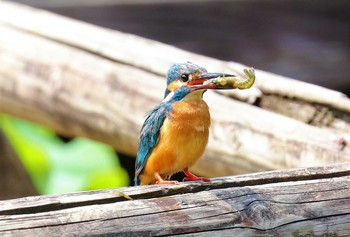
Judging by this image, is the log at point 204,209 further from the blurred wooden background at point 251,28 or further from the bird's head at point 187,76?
the blurred wooden background at point 251,28

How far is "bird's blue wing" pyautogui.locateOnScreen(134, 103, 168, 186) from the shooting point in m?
2.93

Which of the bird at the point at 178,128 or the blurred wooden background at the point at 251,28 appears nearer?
the bird at the point at 178,128

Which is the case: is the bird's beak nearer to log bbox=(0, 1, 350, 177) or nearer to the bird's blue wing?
the bird's blue wing

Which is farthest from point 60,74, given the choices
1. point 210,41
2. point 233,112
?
point 210,41

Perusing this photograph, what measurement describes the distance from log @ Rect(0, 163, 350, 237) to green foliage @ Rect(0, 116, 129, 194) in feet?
8.28

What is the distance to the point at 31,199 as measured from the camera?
2322mm

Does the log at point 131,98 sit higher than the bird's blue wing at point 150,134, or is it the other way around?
the log at point 131,98

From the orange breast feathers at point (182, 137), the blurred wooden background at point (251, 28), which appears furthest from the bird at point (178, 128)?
the blurred wooden background at point (251, 28)

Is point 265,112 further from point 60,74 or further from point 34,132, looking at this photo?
point 34,132

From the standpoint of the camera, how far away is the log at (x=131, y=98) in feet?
11.5


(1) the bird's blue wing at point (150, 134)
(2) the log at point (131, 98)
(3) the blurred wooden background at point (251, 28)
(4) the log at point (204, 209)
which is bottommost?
(4) the log at point (204, 209)

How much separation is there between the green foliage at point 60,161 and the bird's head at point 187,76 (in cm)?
212

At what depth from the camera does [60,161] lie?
5.22 metres

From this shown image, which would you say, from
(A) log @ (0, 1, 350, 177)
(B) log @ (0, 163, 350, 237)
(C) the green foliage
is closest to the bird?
(B) log @ (0, 163, 350, 237)
